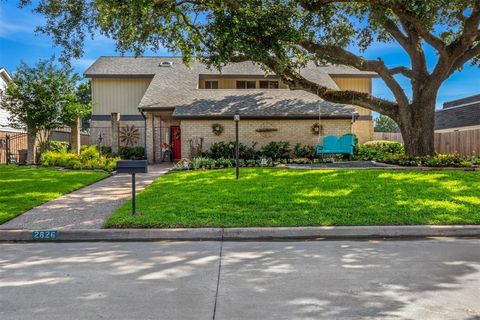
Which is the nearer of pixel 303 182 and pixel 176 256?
pixel 176 256

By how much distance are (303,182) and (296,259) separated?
207 inches

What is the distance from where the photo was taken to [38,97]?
63.8 ft

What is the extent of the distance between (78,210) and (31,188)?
354cm

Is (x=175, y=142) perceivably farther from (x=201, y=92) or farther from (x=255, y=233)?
(x=255, y=233)

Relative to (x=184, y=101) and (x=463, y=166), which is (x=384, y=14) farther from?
(x=184, y=101)

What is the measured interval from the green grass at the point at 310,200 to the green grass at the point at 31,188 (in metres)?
2.32

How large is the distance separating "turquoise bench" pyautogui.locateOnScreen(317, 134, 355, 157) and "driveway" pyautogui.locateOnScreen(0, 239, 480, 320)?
36.9ft

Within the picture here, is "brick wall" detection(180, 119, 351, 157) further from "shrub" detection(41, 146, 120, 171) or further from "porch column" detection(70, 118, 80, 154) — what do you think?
"porch column" detection(70, 118, 80, 154)

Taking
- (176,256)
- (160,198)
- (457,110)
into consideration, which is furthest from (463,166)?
(457,110)

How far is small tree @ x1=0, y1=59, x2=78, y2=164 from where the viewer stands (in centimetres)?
1944

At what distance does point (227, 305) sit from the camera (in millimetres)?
3467

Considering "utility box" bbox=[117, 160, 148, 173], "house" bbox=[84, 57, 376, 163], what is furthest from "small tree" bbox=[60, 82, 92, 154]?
"utility box" bbox=[117, 160, 148, 173]

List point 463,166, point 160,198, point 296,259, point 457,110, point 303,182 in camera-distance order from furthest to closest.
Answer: point 457,110 < point 463,166 < point 303,182 < point 160,198 < point 296,259

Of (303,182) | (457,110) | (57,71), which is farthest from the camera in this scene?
(457,110)
